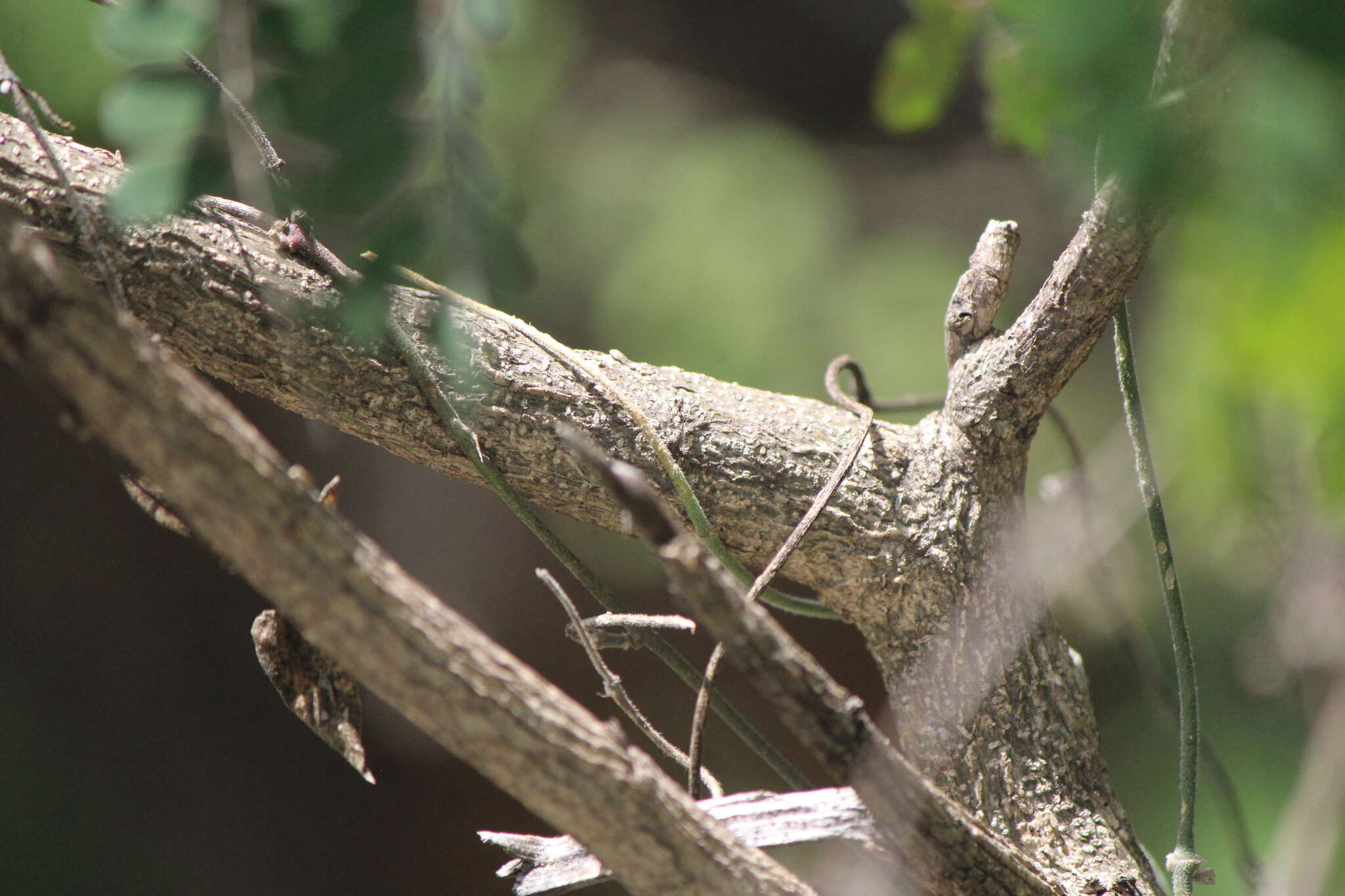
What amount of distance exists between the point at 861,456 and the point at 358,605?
32cm

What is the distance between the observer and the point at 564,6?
1.96 meters

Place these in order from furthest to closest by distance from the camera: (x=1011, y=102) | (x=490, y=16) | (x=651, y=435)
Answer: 1. (x=1011, y=102)
2. (x=651, y=435)
3. (x=490, y=16)

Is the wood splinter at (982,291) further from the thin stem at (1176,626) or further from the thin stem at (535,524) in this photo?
the thin stem at (535,524)

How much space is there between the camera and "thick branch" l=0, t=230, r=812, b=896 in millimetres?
277

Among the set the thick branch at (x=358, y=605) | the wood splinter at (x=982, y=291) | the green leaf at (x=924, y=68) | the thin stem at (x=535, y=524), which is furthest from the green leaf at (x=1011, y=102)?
the thick branch at (x=358, y=605)

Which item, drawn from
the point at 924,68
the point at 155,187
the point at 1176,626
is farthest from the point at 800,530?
the point at 924,68

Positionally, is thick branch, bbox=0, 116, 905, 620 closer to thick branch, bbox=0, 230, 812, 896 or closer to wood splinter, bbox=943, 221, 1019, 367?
wood splinter, bbox=943, 221, 1019, 367

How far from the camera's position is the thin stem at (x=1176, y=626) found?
18.8 inches

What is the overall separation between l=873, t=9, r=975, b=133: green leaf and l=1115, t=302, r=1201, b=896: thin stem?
33 cm

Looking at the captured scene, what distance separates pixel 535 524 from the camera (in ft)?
1.68

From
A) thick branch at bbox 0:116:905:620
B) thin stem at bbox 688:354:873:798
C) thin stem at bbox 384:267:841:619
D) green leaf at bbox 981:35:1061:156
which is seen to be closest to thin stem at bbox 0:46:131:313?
thick branch at bbox 0:116:905:620

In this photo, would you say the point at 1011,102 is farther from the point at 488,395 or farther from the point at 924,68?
the point at 488,395

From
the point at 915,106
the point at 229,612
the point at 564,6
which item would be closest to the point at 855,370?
the point at 915,106

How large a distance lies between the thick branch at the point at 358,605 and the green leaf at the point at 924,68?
2.00 feet
